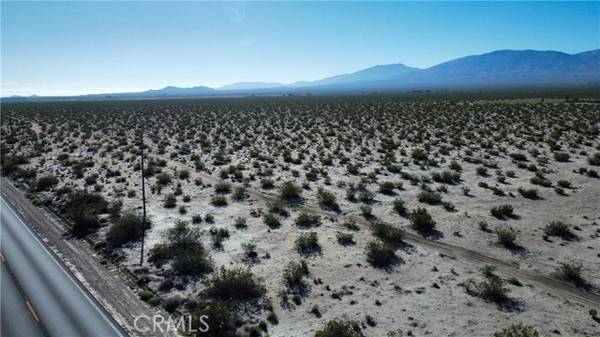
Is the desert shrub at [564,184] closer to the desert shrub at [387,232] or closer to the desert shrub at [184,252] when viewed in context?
the desert shrub at [387,232]

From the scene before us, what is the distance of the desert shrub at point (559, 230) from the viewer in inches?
816

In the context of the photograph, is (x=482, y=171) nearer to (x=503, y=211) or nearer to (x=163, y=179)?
(x=503, y=211)

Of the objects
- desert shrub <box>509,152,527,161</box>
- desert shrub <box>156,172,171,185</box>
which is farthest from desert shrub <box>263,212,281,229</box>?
desert shrub <box>509,152,527,161</box>

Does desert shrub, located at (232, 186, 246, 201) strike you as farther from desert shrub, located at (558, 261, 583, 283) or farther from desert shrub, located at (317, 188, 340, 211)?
desert shrub, located at (558, 261, 583, 283)

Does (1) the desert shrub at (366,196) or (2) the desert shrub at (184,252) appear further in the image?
(1) the desert shrub at (366,196)

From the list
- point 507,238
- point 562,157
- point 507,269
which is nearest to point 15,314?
point 507,269

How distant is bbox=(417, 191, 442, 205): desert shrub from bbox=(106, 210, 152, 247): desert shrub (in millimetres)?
17973

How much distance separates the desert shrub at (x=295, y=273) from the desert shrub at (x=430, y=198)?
39.7 ft

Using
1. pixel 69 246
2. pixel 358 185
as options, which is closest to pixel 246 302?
pixel 69 246

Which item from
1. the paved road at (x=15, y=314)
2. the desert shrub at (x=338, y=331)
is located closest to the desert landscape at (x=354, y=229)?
the desert shrub at (x=338, y=331)

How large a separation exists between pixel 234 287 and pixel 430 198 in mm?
15684

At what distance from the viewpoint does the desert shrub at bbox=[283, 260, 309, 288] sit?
17156mm

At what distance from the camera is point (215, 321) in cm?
1383

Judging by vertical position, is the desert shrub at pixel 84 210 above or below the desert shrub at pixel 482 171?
below
